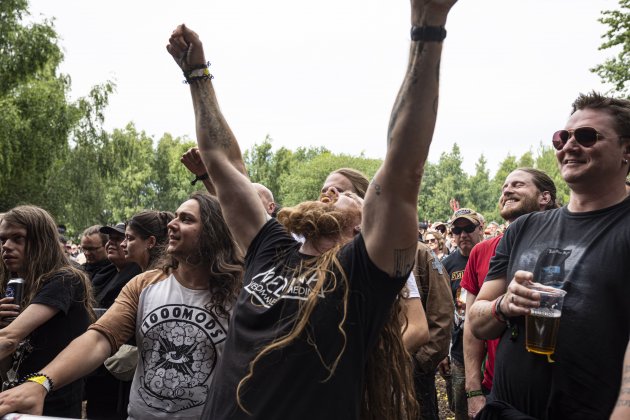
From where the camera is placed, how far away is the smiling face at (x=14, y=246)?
4.01 meters

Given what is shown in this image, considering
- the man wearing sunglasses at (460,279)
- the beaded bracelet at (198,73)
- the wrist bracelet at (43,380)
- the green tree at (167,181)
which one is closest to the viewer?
the wrist bracelet at (43,380)

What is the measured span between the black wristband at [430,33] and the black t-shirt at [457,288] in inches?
163

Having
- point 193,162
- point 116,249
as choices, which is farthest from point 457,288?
point 193,162

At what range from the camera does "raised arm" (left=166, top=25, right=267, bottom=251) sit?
261cm

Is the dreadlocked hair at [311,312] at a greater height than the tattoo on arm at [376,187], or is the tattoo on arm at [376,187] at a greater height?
the tattoo on arm at [376,187]

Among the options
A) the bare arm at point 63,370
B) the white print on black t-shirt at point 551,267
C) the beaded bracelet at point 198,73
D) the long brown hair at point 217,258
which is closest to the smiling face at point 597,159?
the white print on black t-shirt at point 551,267

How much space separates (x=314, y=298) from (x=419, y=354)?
8.26 ft

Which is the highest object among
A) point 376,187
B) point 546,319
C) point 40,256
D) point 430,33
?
point 430,33

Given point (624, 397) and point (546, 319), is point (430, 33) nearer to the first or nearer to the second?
point (546, 319)

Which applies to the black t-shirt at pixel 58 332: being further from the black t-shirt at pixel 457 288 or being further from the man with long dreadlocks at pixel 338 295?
the black t-shirt at pixel 457 288

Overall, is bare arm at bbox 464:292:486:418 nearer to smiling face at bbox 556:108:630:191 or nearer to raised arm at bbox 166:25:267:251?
smiling face at bbox 556:108:630:191

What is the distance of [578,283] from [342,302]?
2.95 ft

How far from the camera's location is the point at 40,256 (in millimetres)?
3992

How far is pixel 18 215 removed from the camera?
4074 millimetres
